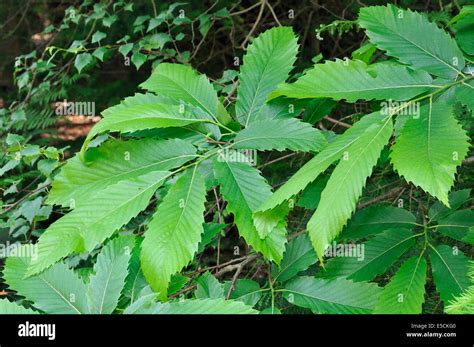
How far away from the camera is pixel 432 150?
31.3 inches

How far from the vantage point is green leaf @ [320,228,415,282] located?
1.01 m

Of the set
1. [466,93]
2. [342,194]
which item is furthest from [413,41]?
[342,194]

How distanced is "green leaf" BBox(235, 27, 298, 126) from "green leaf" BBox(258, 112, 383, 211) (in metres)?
0.22

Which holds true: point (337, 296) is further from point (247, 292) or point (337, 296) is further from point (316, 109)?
point (316, 109)

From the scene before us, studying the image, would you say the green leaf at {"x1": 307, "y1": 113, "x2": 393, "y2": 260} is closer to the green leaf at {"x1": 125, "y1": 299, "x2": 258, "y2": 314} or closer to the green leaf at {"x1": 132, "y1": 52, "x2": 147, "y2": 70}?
the green leaf at {"x1": 125, "y1": 299, "x2": 258, "y2": 314}

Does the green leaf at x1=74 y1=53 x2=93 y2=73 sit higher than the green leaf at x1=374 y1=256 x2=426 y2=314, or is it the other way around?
the green leaf at x1=74 y1=53 x2=93 y2=73

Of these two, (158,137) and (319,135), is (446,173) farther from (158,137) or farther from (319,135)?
(158,137)

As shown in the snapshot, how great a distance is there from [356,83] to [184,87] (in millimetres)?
331

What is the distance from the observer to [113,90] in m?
3.16

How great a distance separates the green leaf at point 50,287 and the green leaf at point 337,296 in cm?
38

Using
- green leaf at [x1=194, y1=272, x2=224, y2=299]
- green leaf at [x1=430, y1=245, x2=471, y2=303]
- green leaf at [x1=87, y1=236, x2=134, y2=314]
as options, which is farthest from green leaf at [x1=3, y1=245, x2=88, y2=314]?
green leaf at [x1=430, y1=245, x2=471, y2=303]

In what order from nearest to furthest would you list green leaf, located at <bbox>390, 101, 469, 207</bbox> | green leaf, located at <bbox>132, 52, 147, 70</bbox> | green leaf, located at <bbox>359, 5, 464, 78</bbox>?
green leaf, located at <bbox>390, 101, 469, 207</bbox> → green leaf, located at <bbox>359, 5, 464, 78</bbox> → green leaf, located at <bbox>132, 52, 147, 70</bbox>
